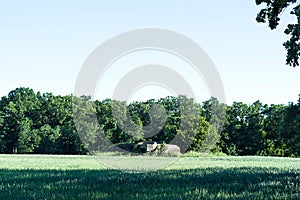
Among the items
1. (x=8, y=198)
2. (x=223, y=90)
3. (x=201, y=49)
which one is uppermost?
(x=201, y=49)

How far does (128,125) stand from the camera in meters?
97.2

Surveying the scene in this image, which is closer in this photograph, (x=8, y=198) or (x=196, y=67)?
(x=8, y=198)

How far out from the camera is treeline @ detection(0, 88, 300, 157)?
305 feet

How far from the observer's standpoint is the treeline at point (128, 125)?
305ft

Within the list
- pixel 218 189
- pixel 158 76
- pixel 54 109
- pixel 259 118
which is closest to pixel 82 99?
pixel 54 109

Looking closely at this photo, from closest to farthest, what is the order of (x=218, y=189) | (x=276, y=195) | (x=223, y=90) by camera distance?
(x=276, y=195), (x=218, y=189), (x=223, y=90)

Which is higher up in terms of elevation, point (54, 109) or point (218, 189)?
point (54, 109)

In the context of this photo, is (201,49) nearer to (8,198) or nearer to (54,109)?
(8,198)

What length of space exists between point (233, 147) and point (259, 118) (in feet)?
35.4

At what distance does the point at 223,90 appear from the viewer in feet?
92.8

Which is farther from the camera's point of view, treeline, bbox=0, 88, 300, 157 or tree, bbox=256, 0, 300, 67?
treeline, bbox=0, 88, 300, 157

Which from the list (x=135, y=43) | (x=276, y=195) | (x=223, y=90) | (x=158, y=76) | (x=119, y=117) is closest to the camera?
(x=276, y=195)

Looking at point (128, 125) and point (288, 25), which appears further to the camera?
point (128, 125)

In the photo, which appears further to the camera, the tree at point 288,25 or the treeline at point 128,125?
the treeline at point 128,125
